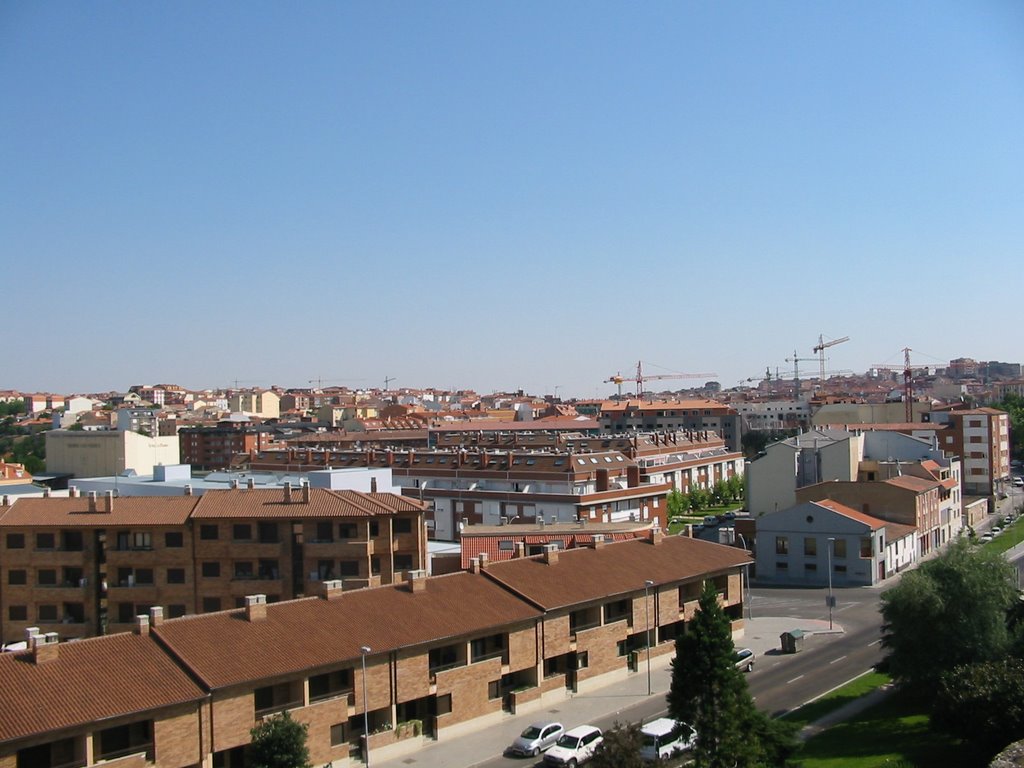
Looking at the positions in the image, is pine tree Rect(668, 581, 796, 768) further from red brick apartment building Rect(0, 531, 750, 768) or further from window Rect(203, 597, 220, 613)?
window Rect(203, 597, 220, 613)

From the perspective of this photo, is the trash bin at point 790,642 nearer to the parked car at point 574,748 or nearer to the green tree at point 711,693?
the parked car at point 574,748

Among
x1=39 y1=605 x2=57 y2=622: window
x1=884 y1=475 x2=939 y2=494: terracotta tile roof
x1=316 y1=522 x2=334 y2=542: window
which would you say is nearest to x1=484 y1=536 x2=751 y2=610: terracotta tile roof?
x1=316 y1=522 x2=334 y2=542: window

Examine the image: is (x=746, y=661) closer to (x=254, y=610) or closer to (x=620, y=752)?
(x=620, y=752)

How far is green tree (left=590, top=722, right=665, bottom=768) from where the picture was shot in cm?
2097

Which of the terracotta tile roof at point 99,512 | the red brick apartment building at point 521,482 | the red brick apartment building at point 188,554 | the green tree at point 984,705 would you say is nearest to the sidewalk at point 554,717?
the green tree at point 984,705

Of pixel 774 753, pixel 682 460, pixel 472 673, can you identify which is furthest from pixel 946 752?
pixel 682 460

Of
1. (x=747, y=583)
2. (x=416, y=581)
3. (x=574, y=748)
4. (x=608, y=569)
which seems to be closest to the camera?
(x=574, y=748)

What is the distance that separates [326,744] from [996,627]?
20560mm

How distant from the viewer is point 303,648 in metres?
27.3

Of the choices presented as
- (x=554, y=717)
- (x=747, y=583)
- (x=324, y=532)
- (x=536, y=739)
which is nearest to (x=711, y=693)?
(x=536, y=739)

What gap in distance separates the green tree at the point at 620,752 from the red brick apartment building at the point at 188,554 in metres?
19.2

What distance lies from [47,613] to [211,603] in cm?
722

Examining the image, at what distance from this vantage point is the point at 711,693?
81.3 feet

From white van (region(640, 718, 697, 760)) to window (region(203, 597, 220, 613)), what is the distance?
19.7 m
